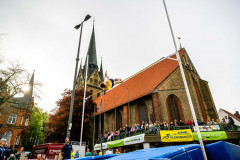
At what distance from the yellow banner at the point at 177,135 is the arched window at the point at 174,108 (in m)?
4.47

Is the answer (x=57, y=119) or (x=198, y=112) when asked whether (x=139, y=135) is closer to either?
(x=198, y=112)

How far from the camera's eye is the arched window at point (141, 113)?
18.8m

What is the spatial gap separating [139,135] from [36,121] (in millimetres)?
41660

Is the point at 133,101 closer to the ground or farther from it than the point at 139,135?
farther from it

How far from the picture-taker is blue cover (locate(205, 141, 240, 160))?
3.25 m

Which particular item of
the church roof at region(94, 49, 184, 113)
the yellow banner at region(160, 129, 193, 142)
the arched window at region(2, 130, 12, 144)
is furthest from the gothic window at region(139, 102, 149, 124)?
the arched window at region(2, 130, 12, 144)

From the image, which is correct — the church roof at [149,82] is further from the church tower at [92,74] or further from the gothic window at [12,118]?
the gothic window at [12,118]

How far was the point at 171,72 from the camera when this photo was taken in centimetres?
1912

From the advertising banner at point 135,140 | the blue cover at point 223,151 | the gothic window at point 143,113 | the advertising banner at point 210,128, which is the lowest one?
the blue cover at point 223,151

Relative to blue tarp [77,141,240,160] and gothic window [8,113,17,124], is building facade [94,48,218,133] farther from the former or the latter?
gothic window [8,113,17,124]

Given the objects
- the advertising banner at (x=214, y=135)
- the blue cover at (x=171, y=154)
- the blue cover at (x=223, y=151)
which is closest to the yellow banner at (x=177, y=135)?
the advertising banner at (x=214, y=135)

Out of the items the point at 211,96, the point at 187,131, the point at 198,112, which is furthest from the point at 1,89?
the point at 211,96

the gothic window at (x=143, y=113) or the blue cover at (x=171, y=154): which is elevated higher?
the gothic window at (x=143, y=113)

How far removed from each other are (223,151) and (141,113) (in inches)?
641
